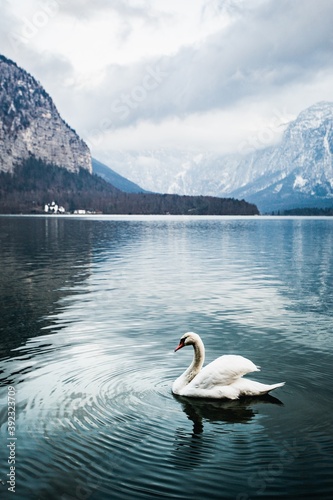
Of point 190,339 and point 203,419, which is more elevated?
point 190,339

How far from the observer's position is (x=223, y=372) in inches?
623

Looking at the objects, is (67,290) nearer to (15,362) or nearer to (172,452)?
(15,362)

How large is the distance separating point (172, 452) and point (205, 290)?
26646 mm

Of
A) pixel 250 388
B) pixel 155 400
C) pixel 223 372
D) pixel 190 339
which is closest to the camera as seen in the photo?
pixel 223 372

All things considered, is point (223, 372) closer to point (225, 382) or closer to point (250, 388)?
point (225, 382)

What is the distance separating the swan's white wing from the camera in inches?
620

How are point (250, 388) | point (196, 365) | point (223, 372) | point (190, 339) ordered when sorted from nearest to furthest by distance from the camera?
point (223, 372)
point (250, 388)
point (196, 365)
point (190, 339)

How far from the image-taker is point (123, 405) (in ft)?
52.3

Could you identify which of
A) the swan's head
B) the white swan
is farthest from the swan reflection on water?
the swan's head

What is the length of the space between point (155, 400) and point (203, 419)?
6.43 feet

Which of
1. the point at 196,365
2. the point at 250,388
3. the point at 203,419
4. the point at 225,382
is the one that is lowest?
the point at 203,419

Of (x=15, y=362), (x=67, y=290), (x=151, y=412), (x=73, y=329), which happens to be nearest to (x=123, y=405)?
(x=151, y=412)

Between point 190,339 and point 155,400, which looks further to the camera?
point 190,339

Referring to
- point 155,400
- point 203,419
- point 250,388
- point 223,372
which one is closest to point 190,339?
point 223,372
